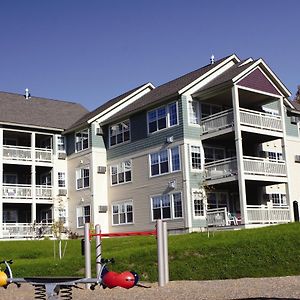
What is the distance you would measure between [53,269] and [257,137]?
56.7 ft

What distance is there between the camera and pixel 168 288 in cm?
1480

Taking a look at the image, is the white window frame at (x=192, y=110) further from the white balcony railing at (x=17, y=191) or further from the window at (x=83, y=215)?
the white balcony railing at (x=17, y=191)

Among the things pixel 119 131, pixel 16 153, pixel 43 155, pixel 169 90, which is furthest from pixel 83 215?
pixel 169 90

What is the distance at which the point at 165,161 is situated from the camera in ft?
105

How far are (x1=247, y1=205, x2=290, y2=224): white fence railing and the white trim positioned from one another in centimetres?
1258

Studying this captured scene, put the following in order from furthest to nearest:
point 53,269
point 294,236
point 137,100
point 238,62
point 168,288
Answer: point 137,100 → point 238,62 → point 53,269 → point 294,236 → point 168,288

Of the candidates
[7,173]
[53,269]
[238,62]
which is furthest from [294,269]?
[7,173]

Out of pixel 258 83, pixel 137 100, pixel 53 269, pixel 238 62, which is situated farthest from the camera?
pixel 137 100

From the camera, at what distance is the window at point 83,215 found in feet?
120

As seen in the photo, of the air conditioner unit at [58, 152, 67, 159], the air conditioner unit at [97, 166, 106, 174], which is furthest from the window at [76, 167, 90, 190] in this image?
the air conditioner unit at [58, 152, 67, 159]

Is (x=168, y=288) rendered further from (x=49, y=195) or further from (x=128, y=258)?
(x=49, y=195)

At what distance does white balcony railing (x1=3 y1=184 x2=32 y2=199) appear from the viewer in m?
37.2

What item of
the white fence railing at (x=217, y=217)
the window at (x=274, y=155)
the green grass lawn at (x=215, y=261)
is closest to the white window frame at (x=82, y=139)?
the white fence railing at (x=217, y=217)

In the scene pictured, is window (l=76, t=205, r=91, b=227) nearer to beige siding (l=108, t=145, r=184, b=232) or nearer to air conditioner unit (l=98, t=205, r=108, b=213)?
air conditioner unit (l=98, t=205, r=108, b=213)
